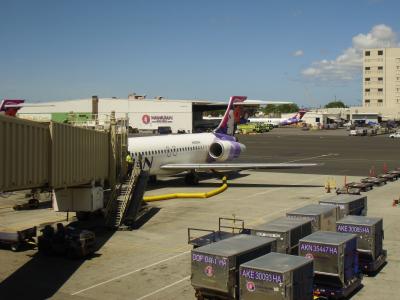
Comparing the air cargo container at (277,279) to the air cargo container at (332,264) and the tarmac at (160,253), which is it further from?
the tarmac at (160,253)

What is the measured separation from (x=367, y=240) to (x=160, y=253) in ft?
24.4

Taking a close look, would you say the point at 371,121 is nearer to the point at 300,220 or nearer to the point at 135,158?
the point at 135,158

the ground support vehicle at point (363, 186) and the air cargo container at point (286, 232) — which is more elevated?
the air cargo container at point (286, 232)

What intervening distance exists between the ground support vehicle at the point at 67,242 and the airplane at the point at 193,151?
1072 centimetres

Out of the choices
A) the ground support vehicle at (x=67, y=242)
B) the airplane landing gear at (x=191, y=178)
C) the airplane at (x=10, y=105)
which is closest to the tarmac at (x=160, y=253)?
the ground support vehicle at (x=67, y=242)

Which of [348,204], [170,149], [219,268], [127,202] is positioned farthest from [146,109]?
[219,268]

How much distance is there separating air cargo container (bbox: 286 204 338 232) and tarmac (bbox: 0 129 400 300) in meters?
2.42

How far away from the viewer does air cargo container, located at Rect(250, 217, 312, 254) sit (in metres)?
15.7

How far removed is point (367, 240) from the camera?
16.5 meters

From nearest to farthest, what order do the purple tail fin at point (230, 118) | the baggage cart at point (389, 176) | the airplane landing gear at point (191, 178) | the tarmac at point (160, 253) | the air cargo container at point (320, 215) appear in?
the tarmac at point (160, 253) < the air cargo container at point (320, 215) < the airplane landing gear at point (191, 178) < the baggage cart at point (389, 176) < the purple tail fin at point (230, 118)

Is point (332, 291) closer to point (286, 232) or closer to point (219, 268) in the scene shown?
point (286, 232)

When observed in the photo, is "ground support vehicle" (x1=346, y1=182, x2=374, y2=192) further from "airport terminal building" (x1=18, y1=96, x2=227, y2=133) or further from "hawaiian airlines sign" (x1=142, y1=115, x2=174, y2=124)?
"hawaiian airlines sign" (x1=142, y1=115, x2=174, y2=124)

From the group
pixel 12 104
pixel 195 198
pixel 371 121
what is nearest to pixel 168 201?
pixel 195 198

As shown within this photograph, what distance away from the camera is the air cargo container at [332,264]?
46.3ft
